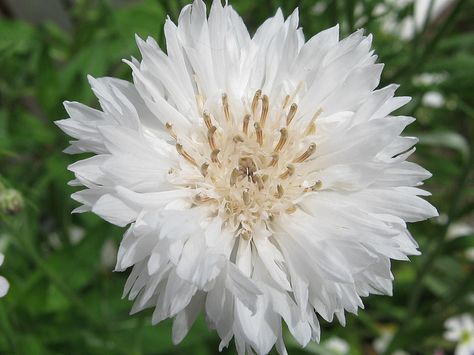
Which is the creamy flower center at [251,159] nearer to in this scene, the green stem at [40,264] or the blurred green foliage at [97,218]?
the blurred green foliage at [97,218]

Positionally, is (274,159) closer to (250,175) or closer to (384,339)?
(250,175)

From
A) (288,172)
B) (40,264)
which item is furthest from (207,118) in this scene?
(40,264)

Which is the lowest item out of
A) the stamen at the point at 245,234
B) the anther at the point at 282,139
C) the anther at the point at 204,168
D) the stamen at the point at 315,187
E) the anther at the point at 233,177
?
the stamen at the point at 245,234

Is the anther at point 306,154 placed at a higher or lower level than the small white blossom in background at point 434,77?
higher

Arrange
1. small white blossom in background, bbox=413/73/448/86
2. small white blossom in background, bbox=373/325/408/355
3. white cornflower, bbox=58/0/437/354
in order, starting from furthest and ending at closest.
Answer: small white blossom in background, bbox=373/325/408/355, small white blossom in background, bbox=413/73/448/86, white cornflower, bbox=58/0/437/354

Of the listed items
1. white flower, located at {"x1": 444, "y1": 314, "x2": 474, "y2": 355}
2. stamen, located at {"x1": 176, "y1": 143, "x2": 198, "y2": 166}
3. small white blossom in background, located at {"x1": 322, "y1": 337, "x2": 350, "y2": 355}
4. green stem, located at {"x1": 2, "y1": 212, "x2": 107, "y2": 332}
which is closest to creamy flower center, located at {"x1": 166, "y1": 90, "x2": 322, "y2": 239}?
stamen, located at {"x1": 176, "y1": 143, "x2": 198, "y2": 166}

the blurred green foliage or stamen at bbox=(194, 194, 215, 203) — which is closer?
stamen at bbox=(194, 194, 215, 203)

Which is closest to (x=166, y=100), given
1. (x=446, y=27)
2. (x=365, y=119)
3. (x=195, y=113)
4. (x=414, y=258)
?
(x=195, y=113)

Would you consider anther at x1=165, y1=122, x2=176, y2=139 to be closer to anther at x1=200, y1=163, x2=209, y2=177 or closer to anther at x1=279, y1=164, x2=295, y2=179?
anther at x1=200, y1=163, x2=209, y2=177


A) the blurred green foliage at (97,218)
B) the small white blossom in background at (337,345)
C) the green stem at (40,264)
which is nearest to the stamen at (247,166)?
the blurred green foliage at (97,218)
